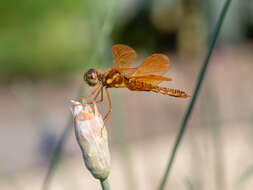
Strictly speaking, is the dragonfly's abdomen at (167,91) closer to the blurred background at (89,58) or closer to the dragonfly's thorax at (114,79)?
the dragonfly's thorax at (114,79)

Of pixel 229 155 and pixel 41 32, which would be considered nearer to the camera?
pixel 229 155

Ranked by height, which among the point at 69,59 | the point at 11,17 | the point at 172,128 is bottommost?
the point at 172,128

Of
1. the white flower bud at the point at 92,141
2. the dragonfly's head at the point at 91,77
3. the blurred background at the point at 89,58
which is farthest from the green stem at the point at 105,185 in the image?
the blurred background at the point at 89,58

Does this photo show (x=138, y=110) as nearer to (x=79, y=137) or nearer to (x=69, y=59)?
(x=69, y=59)

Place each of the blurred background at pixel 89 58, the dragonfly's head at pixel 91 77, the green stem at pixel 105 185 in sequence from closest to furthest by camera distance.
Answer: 1. the green stem at pixel 105 185
2. the dragonfly's head at pixel 91 77
3. the blurred background at pixel 89 58

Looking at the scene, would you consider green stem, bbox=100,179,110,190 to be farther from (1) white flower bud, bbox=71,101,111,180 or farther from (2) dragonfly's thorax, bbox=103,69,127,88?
(2) dragonfly's thorax, bbox=103,69,127,88

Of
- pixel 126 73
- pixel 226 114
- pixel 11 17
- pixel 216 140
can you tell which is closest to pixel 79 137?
pixel 126 73
